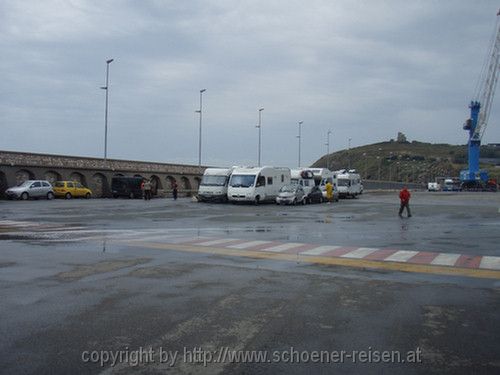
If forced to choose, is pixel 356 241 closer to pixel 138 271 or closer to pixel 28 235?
A: pixel 138 271

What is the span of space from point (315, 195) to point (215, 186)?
8897 mm

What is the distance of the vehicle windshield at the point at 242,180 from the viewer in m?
40.0

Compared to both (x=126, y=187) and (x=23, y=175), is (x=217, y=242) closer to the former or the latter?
(x=23, y=175)

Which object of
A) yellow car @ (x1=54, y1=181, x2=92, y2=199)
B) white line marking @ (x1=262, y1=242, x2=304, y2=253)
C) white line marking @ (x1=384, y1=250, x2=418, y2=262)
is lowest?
white line marking @ (x1=262, y1=242, x2=304, y2=253)

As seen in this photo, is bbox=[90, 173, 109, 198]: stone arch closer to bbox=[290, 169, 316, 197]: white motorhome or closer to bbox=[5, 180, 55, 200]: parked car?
bbox=[5, 180, 55, 200]: parked car

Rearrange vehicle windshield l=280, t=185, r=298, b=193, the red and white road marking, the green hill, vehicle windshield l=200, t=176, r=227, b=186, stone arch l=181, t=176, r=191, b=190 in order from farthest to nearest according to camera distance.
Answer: the green hill, stone arch l=181, t=176, r=191, b=190, vehicle windshield l=200, t=176, r=227, b=186, vehicle windshield l=280, t=185, r=298, b=193, the red and white road marking

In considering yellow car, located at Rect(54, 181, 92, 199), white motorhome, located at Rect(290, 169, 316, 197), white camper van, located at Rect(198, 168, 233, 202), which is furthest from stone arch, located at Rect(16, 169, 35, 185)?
white motorhome, located at Rect(290, 169, 316, 197)

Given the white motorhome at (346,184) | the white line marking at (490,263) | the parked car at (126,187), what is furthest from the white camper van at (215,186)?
the white line marking at (490,263)

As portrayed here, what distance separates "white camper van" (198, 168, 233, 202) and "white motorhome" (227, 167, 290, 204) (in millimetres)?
1108

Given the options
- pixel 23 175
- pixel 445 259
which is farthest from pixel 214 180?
pixel 445 259

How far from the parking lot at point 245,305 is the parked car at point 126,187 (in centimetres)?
3628

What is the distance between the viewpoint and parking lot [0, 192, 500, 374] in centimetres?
539

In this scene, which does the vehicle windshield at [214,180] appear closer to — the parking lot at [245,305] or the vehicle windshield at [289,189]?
the vehicle windshield at [289,189]

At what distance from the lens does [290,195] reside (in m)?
40.4
